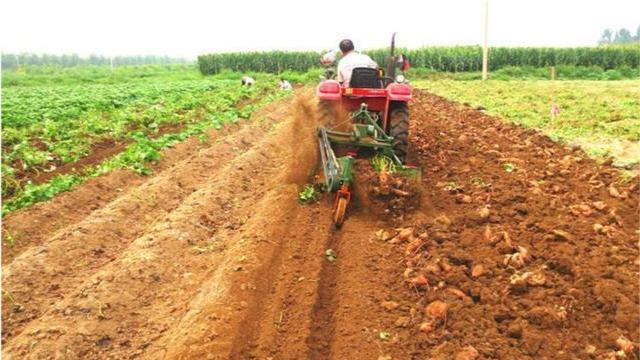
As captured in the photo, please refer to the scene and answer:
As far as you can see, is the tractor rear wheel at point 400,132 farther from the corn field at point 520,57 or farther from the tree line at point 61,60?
the tree line at point 61,60

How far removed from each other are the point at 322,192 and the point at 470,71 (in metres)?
31.0

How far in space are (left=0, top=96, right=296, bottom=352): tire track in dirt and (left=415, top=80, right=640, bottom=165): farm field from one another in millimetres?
6190

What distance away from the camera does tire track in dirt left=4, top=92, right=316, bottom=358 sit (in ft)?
13.2

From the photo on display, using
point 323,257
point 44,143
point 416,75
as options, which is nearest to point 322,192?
→ point 323,257

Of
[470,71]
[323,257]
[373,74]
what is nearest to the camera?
[323,257]

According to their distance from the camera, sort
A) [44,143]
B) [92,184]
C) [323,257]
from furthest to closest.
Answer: [44,143]
[92,184]
[323,257]

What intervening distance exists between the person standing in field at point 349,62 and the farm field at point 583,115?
379cm

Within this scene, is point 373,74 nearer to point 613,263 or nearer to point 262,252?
point 262,252

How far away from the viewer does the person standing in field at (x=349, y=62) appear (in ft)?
24.9

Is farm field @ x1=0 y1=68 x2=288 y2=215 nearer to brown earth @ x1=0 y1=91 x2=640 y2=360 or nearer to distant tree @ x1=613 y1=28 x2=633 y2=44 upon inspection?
brown earth @ x1=0 y1=91 x2=640 y2=360

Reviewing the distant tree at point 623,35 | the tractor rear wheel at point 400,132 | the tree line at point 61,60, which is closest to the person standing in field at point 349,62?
the tractor rear wheel at point 400,132

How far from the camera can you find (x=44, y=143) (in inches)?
414

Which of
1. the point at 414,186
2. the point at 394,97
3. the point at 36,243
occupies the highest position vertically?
the point at 394,97

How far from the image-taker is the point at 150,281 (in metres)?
4.94
